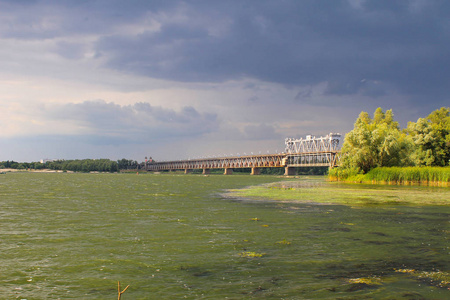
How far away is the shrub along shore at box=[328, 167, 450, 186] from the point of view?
2914 inches

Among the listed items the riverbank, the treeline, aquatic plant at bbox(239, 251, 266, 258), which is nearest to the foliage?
the treeline

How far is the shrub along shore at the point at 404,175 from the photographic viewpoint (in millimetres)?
74019

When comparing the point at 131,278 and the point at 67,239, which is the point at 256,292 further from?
the point at 67,239

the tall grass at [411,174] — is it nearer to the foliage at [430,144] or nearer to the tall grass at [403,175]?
the tall grass at [403,175]

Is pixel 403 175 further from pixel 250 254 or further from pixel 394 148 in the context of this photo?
pixel 250 254

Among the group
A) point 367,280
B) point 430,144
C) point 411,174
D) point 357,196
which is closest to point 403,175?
point 411,174

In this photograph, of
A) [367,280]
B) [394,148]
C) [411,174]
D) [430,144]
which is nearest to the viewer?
[367,280]

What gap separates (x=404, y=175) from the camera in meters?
79.2

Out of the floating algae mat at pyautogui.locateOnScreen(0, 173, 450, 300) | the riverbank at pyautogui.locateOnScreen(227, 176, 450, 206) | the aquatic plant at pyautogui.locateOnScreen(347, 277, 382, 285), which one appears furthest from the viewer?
the riverbank at pyautogui.locateOnScreen(227, 176, 450, 206)

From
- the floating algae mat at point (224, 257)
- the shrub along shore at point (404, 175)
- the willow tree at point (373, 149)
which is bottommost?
the floating algae mat at point (224, 257)

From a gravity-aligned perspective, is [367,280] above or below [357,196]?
below

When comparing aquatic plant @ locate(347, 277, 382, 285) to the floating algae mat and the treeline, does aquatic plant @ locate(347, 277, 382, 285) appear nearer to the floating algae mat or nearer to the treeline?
the floating algae mat

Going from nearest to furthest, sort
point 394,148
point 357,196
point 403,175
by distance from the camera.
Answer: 1. point 357,196
2. point 403,175
3. point 394,148

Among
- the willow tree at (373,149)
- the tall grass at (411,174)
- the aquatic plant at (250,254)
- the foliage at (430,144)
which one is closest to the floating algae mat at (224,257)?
the aquatic plant at (250,254)
